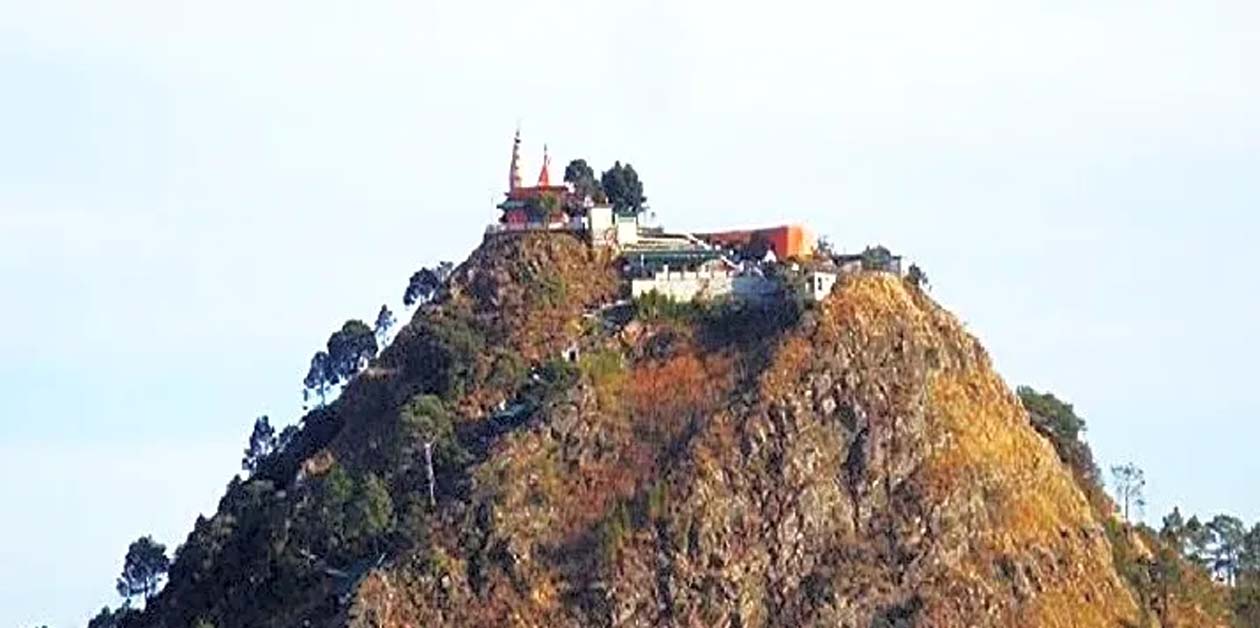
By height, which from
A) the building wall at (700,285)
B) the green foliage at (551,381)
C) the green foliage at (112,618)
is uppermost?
→ the building wall at (700,285)

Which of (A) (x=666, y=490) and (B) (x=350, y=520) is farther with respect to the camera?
(A) (x=666, y=490)

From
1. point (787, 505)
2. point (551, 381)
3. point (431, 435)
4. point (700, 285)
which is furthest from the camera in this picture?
point (700, 285)

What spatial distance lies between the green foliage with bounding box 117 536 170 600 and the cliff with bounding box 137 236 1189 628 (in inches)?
240

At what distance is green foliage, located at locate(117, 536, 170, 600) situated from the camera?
132625 millimetres

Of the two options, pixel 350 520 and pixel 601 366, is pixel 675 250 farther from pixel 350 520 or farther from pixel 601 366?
pixel 350 520

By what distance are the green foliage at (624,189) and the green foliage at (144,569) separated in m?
31.7

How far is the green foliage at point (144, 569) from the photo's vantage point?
132625mm

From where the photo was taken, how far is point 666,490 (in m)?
116

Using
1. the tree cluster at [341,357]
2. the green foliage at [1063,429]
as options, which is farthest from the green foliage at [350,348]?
the green foliage at [1063,429]

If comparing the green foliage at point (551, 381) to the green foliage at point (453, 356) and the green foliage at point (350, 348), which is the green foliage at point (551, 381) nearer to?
the green foliage at point (453, 356)

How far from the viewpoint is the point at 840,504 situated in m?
117

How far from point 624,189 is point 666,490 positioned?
76.9 feet

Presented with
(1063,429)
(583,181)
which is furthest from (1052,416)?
(583,181)

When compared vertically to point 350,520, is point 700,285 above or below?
above
